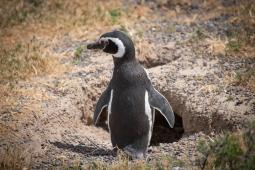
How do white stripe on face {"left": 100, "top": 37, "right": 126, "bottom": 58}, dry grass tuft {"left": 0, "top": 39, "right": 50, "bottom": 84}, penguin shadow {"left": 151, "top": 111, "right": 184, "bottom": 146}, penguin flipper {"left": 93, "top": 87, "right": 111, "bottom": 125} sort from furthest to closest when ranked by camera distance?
penguin shadow {"left": 151, "top": 111, "right": 184, "bottom": 146} → dry grass tuft {"left": 0, "top": 39, "right": 50, "bottom": 84} → penguin flipper {"left": 93, "top": 87, "right": 111, "bottom": 125} → white stripe on face {"left": 100, "top": 37, "right": 126, "bottom": 58}

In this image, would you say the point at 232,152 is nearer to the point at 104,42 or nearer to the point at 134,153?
the point at 134,153

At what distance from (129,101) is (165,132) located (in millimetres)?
2133

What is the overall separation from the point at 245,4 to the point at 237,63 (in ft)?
7.55

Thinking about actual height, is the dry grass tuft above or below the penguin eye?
below

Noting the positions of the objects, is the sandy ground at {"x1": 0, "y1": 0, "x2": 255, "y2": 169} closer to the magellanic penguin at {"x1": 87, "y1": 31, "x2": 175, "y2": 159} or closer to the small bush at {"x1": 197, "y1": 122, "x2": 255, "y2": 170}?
the magellanic penguin at {"x1": 87, "y1": 31, "x2": 175, "y2": 159}

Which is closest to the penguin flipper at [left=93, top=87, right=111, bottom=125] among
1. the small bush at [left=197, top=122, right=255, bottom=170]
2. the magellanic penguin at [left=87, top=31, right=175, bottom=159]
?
the magellanic penguin at [left=87, top=31, right=175, bottom=159]

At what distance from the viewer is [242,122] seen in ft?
21.1

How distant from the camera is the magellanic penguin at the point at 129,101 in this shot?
20.5 feet

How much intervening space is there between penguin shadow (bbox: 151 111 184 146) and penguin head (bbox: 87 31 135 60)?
2.02 m

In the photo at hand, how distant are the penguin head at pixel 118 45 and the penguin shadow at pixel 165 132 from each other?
79.4 inches

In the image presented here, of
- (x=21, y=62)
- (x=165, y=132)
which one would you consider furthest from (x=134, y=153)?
(x=21, y=62)

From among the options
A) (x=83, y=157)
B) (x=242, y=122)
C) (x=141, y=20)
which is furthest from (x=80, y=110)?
(x=141, y=20)

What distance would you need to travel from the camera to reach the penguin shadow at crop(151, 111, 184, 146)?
807 centimetres

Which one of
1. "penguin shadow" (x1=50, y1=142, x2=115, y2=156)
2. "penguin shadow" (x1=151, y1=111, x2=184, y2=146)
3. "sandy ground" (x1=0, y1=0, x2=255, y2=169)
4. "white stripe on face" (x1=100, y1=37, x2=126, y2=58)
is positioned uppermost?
"white stripe on face" (x1=100, y1=37, x2=126, y2=58)
